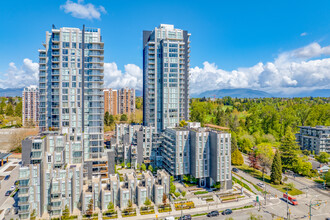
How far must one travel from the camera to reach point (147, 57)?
8194 centimetres

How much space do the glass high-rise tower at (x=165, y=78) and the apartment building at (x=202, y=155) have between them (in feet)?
47.6

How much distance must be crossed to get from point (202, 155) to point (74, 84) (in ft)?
148

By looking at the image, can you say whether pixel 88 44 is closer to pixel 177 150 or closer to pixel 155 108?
pixel 155 108

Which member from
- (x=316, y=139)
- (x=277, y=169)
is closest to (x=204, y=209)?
(x=277, y=169)

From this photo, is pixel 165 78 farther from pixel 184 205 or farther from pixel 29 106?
pixel 29 106

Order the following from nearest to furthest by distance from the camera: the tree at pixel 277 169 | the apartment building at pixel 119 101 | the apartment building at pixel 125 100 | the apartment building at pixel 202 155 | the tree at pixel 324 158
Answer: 1. the apartment building at pixel 202 155
2. the tree at pixel 277 169
3. the tree at pixel 324 158
4. the apartment building at pixel 119 101
5. the apartment building at pixel 125 100

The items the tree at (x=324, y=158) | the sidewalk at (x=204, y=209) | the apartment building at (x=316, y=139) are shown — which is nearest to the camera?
the sidewalk at (x=204, y=209)

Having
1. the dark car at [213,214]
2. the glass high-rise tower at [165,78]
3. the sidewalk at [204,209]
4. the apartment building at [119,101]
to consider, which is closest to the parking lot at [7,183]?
the sidewalk at [204,209]

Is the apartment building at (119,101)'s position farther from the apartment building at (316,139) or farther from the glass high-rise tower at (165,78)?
the apartment building at (316,139)

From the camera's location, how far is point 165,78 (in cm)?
7906

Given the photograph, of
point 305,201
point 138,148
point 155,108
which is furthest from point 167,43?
point 305,201

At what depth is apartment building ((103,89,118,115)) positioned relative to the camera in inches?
6265

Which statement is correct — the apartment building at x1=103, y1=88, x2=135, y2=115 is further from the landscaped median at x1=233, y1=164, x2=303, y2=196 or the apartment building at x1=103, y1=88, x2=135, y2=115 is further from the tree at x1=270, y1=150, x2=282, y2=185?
the tree at x1=270, y1=150, x2=282, y2=185

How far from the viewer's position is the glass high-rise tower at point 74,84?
69.2 meters
